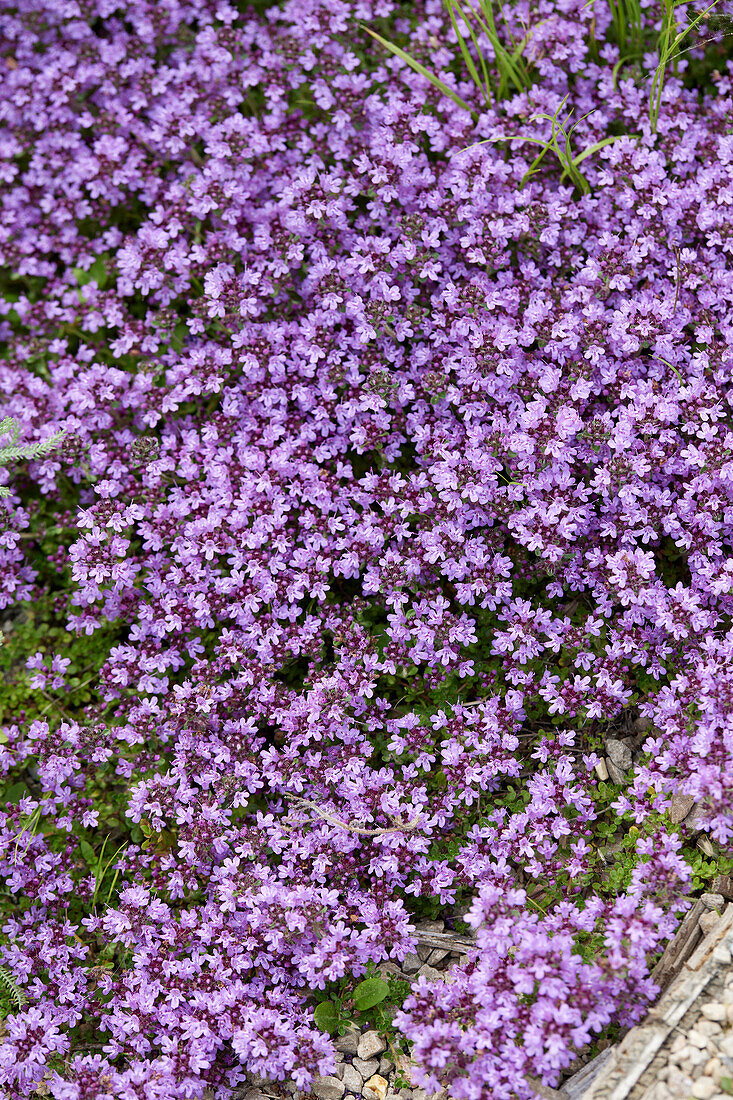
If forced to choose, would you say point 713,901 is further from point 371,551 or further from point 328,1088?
point 371,551

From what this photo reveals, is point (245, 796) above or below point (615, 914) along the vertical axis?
below

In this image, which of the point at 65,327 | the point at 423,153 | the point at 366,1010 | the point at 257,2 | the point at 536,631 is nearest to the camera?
the point at 366,1010

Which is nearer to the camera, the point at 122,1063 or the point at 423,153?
the point at 122,1063

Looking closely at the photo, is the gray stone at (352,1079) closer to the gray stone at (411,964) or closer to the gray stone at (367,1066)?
the gray stone at (367,1066)

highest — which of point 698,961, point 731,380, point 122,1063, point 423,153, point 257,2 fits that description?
point 257,2

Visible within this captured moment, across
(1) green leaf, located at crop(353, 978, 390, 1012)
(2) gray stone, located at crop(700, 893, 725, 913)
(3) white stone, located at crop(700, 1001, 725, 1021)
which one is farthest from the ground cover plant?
(3) white stone, located at crop(700, 1001, 725, 1021)

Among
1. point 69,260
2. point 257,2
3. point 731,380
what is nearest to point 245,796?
point 731,380

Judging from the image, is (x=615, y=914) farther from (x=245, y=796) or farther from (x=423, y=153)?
(x=423, y=153)
